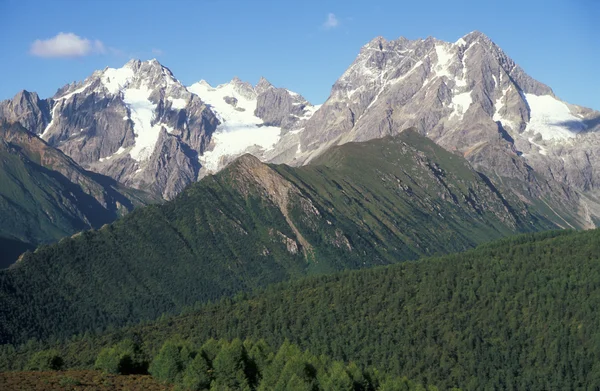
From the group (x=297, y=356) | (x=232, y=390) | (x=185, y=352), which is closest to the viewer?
(x=232, y=390)

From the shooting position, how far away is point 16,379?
146750 millimetres

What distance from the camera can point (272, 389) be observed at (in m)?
172

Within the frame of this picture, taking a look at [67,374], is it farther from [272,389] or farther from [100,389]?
[272,389]

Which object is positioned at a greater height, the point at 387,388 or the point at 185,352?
the point at 185,352

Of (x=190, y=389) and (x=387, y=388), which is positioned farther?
(x=387, y=388)

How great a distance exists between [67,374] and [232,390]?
113 feet

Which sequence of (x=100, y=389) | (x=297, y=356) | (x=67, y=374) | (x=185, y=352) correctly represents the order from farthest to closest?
(x=297, y=356)
(x=185, y=352)
(x=67, y=374)
(x=100, y=389)

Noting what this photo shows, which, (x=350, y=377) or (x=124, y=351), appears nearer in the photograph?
(x=124, y=351)

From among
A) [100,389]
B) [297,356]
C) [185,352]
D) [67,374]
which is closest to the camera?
[100,389]

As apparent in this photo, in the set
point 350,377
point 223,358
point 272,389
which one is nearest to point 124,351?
point 223,358

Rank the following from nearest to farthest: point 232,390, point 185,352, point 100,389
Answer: point 100,389
point 232,390
point 185,352

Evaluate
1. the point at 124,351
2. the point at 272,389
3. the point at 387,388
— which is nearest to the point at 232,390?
the point at 272,389

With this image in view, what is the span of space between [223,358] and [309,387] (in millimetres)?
20128

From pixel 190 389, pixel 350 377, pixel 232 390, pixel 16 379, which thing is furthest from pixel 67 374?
pixel 350 377
